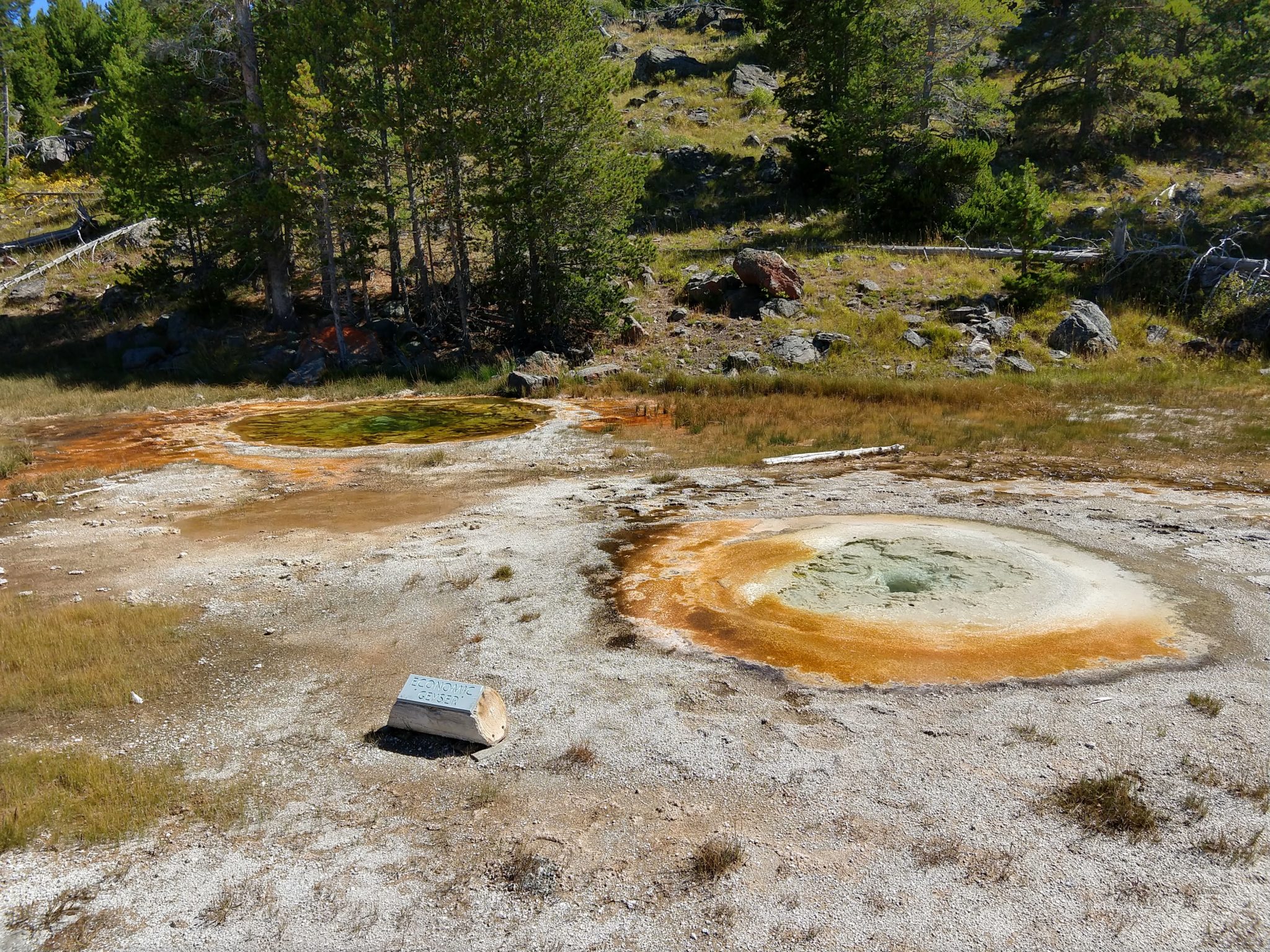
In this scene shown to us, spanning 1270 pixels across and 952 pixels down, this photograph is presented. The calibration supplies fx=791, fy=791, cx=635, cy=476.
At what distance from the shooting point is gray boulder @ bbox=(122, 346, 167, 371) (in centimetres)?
2523

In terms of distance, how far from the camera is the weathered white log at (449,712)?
5.72 meters

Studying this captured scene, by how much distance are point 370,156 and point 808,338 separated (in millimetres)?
14066

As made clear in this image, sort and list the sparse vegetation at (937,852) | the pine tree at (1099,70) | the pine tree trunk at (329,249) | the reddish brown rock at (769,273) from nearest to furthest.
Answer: the sparse vegetation at (937,852), the pine tree trunk at (329,249), the reddish brown rock at (769,273), the pine tree at (1099,70)

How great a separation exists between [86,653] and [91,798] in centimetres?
236

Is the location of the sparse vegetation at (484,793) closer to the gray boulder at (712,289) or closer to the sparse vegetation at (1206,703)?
the sparse vegetation at (1206,703)

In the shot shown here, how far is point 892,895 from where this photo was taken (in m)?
4.39

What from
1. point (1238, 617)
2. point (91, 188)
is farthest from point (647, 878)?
point (91, 188)

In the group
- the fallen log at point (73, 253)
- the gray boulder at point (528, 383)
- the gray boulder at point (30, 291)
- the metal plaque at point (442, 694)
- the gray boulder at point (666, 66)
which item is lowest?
the metal plaque at point (442, 694)

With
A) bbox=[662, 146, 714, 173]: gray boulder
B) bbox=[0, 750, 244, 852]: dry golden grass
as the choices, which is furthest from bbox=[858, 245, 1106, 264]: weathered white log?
bbox=[0, 750, 244, 852]: dry golden grass

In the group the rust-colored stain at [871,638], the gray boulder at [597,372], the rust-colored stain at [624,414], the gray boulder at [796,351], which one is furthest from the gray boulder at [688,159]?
the rust-colored stain at [871,638]

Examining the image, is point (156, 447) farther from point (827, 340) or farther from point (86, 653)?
point (827, 340)

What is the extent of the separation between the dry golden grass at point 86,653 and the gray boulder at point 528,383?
13525 millimetres

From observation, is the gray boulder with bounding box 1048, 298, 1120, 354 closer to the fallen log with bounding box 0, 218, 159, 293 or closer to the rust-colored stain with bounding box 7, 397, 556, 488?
the rust-colored stain with bounding box 7, 397, 556, 488

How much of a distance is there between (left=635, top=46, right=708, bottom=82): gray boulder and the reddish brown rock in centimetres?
2875
